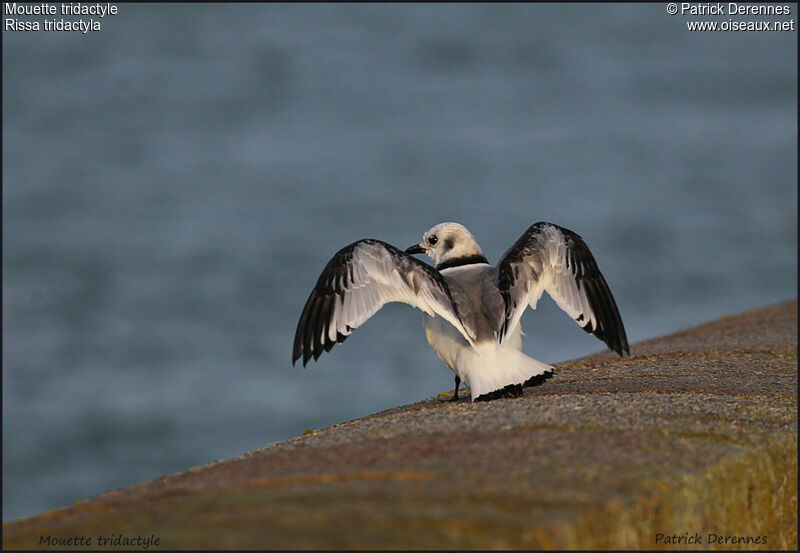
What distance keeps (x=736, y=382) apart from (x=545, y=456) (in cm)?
265

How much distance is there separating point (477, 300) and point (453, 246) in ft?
2.97

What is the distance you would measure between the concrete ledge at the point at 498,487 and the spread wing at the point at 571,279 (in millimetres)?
1219

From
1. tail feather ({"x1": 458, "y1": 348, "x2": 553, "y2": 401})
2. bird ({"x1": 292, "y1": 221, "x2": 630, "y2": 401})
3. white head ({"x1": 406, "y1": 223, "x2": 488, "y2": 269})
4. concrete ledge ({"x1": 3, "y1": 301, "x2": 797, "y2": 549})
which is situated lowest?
concrete ledge ({"x1": 3, "y1": 301, "x2": 797, "y2": 549})

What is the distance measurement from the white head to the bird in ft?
1.20

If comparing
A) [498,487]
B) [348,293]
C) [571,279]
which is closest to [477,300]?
[571,279]

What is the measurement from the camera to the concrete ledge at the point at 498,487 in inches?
112

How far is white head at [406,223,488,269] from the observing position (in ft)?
22.1

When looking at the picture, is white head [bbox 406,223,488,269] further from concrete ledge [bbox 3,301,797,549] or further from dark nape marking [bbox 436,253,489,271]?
concrete ledge [bbox 3,301,797,549]

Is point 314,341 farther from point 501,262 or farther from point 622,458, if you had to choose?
point 622,458

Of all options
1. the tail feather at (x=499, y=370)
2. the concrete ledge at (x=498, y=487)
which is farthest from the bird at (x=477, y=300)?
the concrete ledge at (x=498, y=487)

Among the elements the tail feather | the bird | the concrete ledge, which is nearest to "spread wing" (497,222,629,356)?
the bird

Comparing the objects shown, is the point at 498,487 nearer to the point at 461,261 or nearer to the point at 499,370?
the point at 499,370

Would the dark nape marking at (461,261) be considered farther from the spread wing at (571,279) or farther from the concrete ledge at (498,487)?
the concrete ledge at (498,487)

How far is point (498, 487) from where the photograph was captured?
315cm
